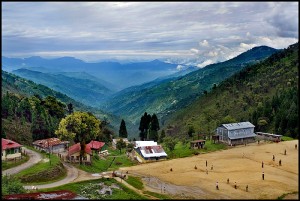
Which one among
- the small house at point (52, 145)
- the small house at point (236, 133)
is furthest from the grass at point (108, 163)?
the small house at point (236, 133)

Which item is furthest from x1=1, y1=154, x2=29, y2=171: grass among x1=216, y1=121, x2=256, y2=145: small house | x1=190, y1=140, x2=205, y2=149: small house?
x1=216, y1=121, x2=256, y2=145: small house

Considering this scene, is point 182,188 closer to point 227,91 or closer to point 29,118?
point 29,118

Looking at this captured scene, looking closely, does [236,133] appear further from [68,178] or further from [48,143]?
[68,178]

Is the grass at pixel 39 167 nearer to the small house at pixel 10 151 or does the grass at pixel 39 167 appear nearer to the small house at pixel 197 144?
the small house at pixel 10 151

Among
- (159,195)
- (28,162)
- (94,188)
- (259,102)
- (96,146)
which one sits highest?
(259,102)

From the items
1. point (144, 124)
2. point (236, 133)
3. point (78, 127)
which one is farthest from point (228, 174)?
point (144, 124)

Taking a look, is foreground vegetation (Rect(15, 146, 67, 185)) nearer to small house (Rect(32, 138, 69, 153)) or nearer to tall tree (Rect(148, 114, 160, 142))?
small house (Rect(32, 138, 69, 153))

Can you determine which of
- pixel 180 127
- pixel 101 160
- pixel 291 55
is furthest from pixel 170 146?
pixel 291 55
